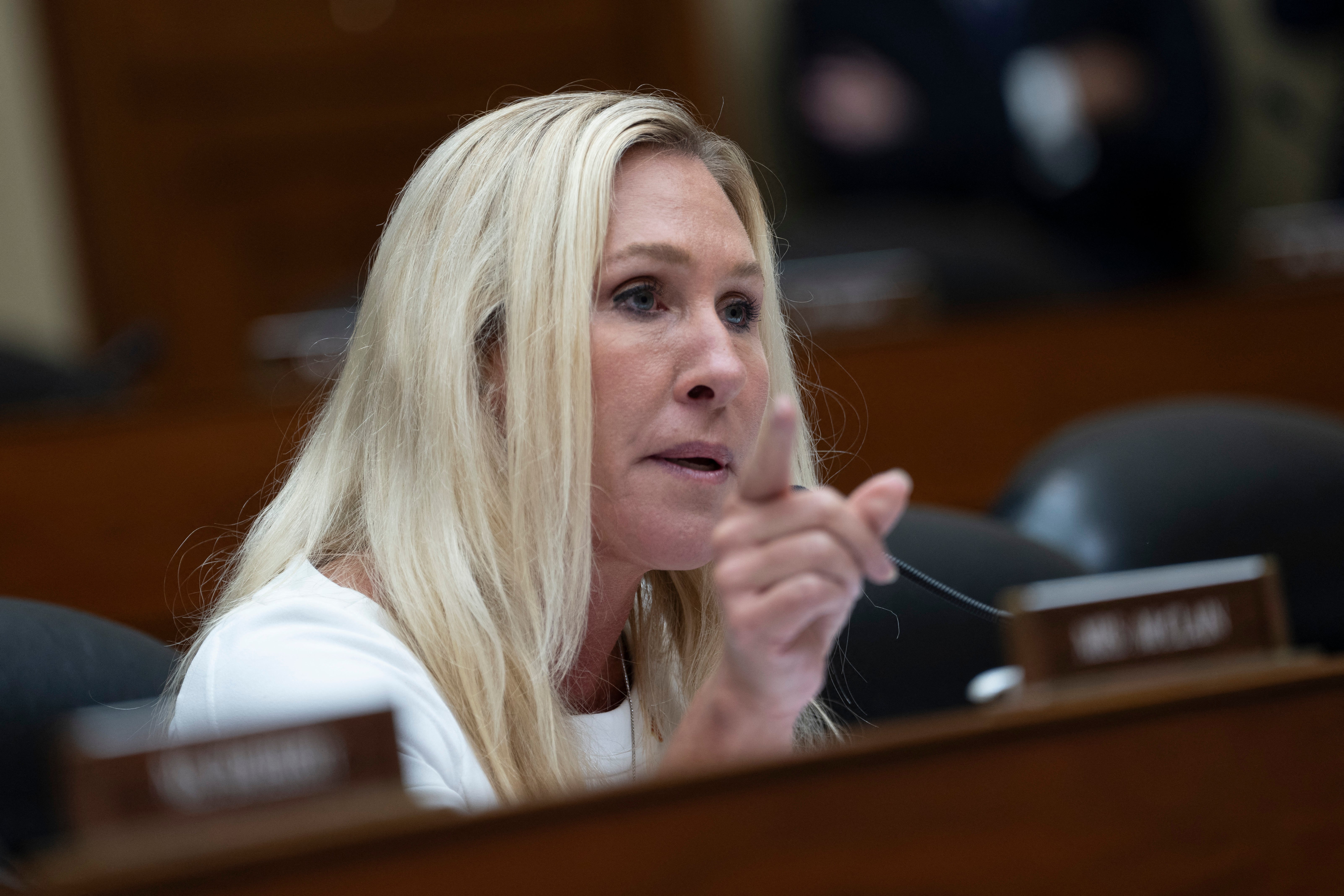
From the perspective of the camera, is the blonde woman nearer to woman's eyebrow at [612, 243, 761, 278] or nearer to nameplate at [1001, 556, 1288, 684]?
woman's eyebrow at [612, 243, 761, 278]

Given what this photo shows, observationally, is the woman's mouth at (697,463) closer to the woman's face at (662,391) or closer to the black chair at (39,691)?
the woman's face at (662,391)

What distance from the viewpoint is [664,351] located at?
1132 millimetres

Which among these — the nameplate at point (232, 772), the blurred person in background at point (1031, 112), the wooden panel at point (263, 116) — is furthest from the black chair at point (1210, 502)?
the wooden panel at point (263, 116)

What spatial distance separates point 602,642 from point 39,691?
A: 1.50 feet

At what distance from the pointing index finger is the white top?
0.95 ft

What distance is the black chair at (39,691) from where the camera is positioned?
1.11 metres

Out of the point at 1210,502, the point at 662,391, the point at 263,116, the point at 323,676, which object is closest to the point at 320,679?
the point at 323,676

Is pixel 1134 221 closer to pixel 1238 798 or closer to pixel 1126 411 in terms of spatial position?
pixel 1126 411

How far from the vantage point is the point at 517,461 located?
1.11 m

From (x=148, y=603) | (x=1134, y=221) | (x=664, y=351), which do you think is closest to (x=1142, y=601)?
(x=664, y=351)

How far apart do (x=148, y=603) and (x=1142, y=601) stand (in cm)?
170

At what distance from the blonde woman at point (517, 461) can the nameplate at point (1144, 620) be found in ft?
1.03

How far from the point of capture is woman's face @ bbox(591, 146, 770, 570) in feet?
3.67

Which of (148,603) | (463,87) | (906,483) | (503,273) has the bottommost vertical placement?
(148,603)
